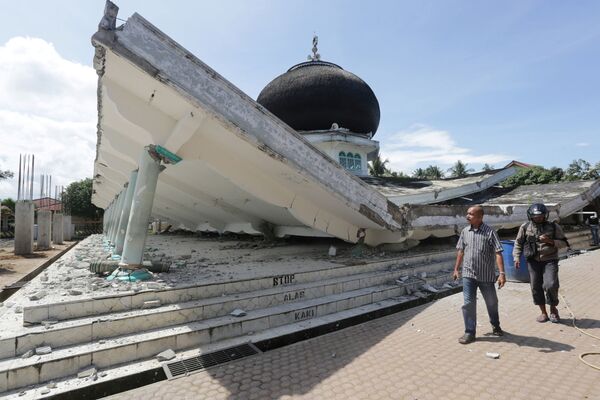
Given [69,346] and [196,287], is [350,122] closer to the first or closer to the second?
[196,287]

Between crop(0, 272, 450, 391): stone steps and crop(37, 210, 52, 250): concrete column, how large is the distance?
727 inches

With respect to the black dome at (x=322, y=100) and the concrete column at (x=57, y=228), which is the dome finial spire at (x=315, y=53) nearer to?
the black dome at (x=322, y=100)

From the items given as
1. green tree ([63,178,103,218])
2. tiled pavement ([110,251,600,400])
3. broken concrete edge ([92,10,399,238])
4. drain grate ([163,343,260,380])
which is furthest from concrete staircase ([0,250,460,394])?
green tree ([63,178,103,218])

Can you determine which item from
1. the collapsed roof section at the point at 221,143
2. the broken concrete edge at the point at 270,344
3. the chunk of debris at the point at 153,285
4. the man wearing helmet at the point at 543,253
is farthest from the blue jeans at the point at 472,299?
the chunk of debris at the point at 153,285

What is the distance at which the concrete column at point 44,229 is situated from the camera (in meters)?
18.2

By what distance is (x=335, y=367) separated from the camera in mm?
3475

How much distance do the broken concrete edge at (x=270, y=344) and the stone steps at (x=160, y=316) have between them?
2.41ft

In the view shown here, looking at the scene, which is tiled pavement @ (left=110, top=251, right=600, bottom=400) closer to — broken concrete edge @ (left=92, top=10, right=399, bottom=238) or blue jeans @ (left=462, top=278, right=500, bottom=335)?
blue jeans @ (left=462, top=278, right=500, bottom=335)

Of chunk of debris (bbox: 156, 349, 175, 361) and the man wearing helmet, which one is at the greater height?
the man wearing helmet

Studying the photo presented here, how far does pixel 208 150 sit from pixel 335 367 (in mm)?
3833

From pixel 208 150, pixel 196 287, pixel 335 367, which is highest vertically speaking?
pixel 208 150

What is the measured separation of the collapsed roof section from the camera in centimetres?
448

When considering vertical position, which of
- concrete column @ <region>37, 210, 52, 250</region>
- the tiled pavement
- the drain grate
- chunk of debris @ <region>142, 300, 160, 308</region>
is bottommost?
the tiled pavement

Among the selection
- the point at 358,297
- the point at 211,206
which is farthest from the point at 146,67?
the point at 211,206
